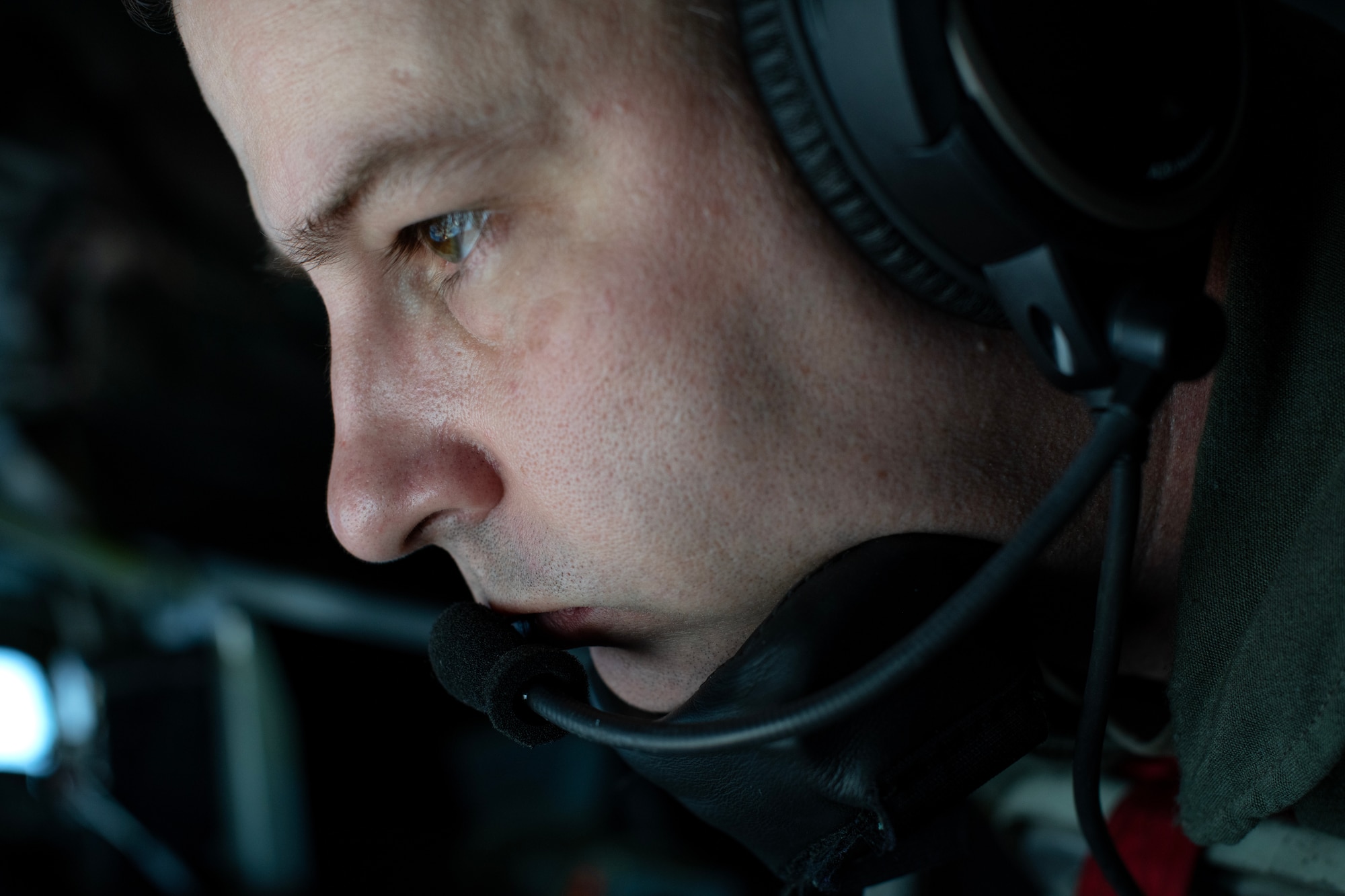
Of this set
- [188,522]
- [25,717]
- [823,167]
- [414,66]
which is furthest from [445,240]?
[188,522]

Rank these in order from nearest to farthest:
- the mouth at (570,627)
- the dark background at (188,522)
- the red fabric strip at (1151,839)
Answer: the mouth at (570,627), the red fabric strip at (1151,839), the dark background at (188,522)

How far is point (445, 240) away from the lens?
64cm

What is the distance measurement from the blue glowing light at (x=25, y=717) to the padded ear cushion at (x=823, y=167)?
2.13m

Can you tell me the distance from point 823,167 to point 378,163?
253 millimetres

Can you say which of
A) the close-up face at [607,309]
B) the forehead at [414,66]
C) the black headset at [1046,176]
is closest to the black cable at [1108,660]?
the black headset at [1046,176]

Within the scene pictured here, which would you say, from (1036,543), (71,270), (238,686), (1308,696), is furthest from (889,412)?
(71,270)

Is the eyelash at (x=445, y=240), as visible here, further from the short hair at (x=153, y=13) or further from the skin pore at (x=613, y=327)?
the short hair at (x=153, y=13)

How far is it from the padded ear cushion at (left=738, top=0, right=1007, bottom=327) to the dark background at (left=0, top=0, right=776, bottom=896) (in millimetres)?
1731

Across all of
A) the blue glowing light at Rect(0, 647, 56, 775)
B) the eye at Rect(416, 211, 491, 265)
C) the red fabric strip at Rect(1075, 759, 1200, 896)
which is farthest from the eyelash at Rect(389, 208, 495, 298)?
the blue glowing light at Rect(0, 647, 56, 775)

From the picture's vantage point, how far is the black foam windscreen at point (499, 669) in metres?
0.63

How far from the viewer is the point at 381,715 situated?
276cm

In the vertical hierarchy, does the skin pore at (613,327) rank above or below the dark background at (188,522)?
above

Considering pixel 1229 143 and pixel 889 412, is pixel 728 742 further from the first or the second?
pixel 1229 143

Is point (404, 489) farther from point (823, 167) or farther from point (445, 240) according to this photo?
point (823, 167)
